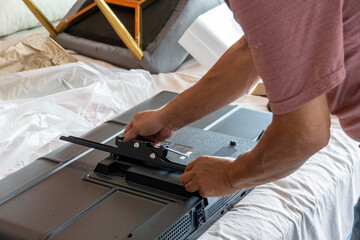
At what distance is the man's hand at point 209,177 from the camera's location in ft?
3.10

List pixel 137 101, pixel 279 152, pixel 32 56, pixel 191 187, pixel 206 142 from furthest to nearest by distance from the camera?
pixel 32 56
pixel 137 101
pixel 206 142
pixel 191 187
pixel 279 152

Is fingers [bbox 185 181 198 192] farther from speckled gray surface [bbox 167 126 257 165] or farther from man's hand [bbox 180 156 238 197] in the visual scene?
speckled gray surface [bbox 167 126 257 165]

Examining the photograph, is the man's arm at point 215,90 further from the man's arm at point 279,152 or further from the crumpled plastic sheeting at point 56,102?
the crumpled plastic sheeting at point 56,102

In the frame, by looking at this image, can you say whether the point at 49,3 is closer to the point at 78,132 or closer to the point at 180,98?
the point at 78,132

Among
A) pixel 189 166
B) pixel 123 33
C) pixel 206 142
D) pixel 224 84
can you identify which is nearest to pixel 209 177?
pixel 189 166

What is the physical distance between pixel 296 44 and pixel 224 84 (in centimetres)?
45

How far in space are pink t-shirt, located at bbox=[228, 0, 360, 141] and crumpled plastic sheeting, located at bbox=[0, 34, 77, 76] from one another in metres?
1.51

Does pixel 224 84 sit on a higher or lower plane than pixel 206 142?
higher

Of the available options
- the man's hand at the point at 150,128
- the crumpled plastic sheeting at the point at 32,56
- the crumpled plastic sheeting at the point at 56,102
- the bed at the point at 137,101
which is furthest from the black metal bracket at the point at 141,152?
the crumpled plastic sheeting at the point at 32,56

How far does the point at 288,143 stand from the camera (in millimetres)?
765

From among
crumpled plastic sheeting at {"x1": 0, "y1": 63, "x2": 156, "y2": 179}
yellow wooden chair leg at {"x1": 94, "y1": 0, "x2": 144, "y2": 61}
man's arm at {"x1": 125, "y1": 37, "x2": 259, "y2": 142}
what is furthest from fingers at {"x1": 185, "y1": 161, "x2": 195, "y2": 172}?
yellow wooden chair leg at {"x1": 94, "y1": 0, "x2": 144, "y2": 61}

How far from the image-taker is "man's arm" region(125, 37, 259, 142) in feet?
3.62

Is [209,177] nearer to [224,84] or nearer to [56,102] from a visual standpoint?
[224,84]

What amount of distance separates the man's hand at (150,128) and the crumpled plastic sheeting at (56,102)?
0.36 meters
